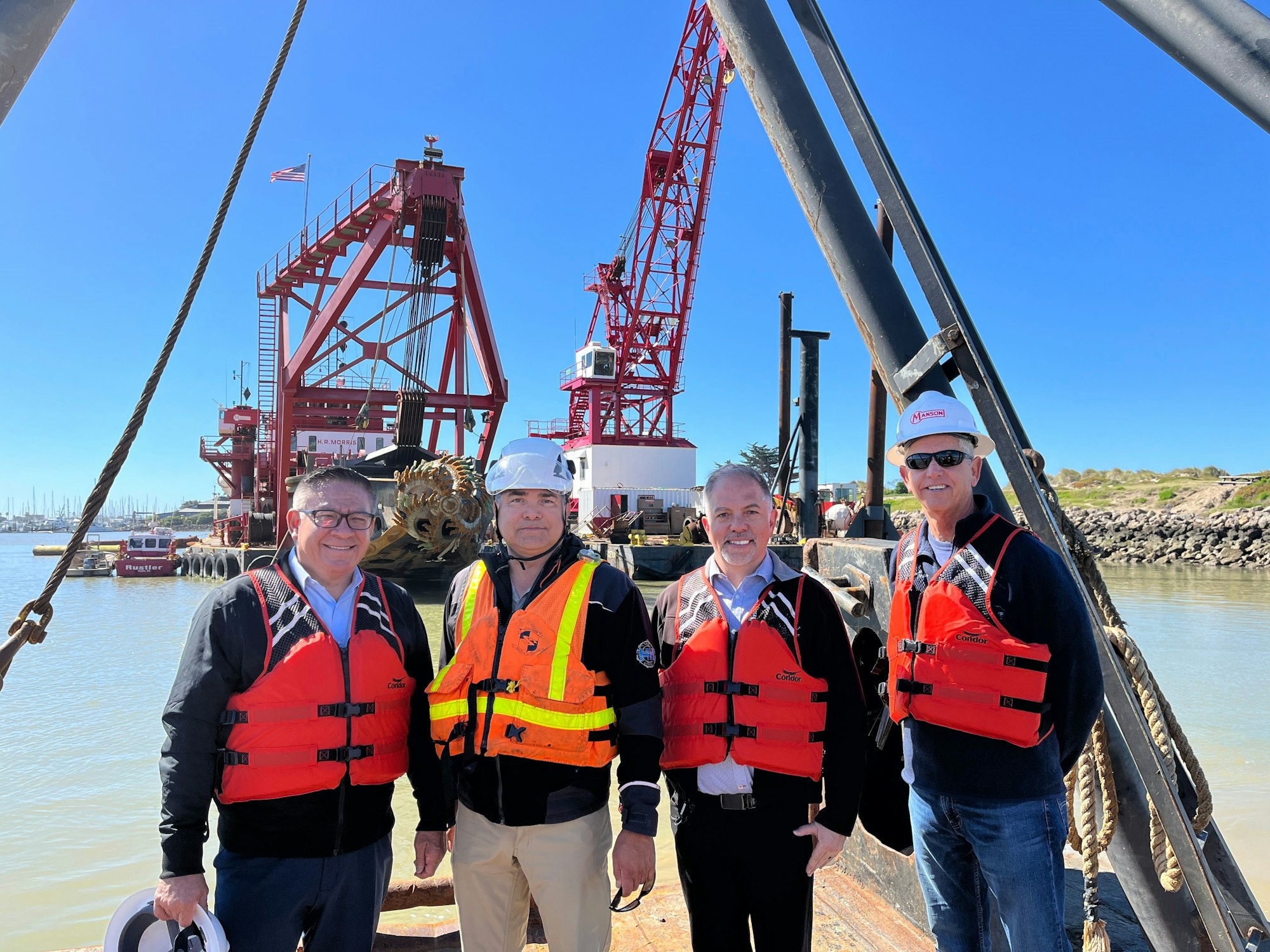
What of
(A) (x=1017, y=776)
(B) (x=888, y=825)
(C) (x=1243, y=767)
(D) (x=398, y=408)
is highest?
(D) (x=398, y=408)

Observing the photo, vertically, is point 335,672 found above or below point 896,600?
below

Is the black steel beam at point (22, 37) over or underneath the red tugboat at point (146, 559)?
over

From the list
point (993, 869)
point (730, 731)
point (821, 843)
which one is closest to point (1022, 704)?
point (993, 869)

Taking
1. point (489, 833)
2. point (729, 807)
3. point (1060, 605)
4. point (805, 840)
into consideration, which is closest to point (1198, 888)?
point (1060, 605)

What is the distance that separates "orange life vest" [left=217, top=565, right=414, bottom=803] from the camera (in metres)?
1.95

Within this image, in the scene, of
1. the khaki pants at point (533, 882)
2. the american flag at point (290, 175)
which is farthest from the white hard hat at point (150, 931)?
the american flag at point (290, 175)

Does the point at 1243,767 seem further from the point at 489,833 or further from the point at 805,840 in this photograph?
the point at 489,833

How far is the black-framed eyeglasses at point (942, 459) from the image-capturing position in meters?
2.07

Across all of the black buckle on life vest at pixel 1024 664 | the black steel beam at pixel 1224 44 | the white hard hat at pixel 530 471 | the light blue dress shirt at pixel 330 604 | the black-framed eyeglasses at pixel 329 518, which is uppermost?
the black steel beam at pixel 1224 44

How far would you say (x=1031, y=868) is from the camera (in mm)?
1821

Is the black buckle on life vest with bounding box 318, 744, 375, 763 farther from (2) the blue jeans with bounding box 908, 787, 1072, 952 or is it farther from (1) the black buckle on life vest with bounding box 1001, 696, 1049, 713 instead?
(1) the black buckle on life vest with bounding box 1001, 696, 1049, 713

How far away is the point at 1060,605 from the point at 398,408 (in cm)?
1674

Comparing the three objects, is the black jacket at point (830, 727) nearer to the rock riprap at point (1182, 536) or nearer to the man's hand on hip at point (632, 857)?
the man's hand on hip at point (632, 857)

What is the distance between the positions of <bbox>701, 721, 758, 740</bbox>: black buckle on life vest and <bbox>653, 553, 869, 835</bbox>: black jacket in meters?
0.11
